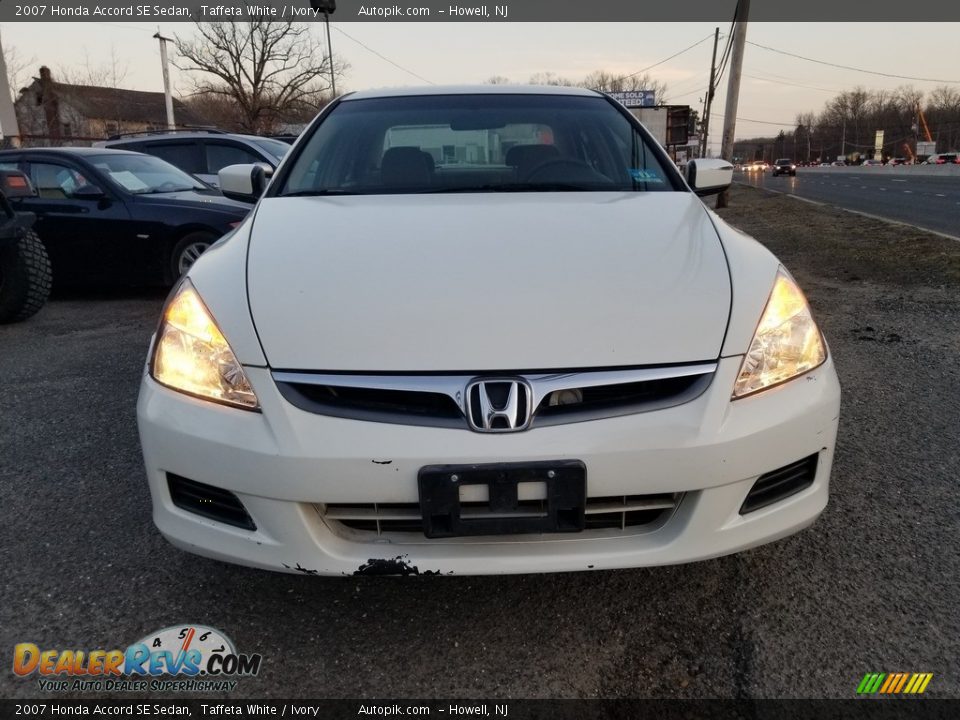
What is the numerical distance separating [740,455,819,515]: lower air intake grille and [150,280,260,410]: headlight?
3.94 feet

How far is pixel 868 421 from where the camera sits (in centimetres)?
313

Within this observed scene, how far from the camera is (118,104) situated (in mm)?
51094

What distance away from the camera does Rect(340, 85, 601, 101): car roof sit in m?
3.17

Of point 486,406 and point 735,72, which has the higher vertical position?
point 735,72

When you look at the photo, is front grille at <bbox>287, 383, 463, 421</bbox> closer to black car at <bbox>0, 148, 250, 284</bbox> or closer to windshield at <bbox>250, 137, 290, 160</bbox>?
black car at <bbox>0, 148, 250, 284</bbox>

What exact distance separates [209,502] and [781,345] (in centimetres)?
148

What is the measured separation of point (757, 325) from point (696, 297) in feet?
0.54

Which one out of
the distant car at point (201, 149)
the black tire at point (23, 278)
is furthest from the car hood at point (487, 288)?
the distant car at point (201, 149)

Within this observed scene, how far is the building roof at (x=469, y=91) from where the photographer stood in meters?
3.17

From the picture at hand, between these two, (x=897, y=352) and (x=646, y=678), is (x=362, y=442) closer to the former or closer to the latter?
(x=646, y=678)

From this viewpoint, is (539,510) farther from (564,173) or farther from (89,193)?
(89,193)

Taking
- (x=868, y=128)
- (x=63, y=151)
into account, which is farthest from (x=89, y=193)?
(x=868, y=128)

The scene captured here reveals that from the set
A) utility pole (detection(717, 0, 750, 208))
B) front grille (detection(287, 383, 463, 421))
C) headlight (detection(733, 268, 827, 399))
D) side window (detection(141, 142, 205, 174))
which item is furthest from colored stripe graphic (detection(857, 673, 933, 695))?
utility pole (detection(717, 0, 750, 208))

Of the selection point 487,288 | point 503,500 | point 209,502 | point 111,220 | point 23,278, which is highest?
point 487,288
